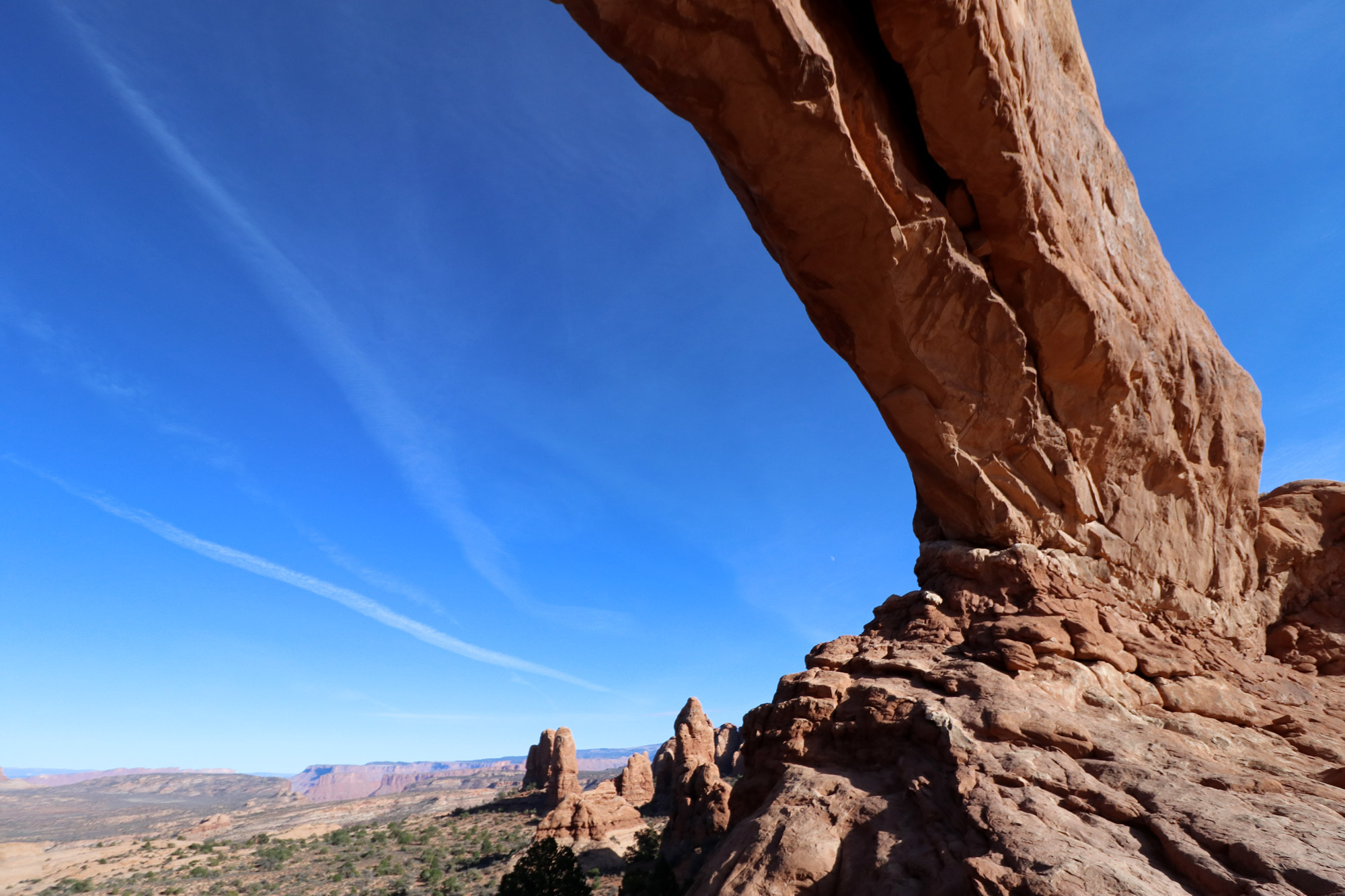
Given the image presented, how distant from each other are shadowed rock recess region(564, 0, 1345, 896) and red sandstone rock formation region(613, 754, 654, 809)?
5893 centimetres

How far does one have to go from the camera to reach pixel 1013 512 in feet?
47.1

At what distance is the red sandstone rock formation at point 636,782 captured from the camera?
65.3 metres

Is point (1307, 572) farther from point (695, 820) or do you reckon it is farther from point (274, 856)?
point (274, 856)

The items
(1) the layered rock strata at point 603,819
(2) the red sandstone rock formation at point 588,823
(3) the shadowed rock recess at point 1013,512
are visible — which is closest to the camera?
(3) the shadowed rock recess at point 1013,512

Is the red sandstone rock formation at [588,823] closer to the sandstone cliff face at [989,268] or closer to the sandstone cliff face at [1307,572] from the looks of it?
the sandstone cliff face at [1307,572]

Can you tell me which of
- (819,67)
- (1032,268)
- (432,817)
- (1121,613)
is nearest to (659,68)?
(819,67)

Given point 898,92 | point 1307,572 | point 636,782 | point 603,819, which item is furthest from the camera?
point 636,782

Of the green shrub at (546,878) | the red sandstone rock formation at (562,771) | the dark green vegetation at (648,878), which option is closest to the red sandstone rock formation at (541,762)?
the red sandstone rock formation at (562,771)

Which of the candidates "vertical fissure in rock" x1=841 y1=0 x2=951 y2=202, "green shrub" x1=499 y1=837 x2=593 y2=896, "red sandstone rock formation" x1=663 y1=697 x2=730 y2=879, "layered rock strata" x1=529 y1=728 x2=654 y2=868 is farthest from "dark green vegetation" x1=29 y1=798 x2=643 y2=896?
"vertical fissure in rock" x1=841 y1=0 x2=951 y2=202

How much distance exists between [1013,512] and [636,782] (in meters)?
63.7

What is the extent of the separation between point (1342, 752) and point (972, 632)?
679 centimetres

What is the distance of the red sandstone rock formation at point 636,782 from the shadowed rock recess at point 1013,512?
193 feet

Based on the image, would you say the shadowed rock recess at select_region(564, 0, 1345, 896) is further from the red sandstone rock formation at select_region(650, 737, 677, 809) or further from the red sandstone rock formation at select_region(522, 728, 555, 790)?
the red sandstone rock formation at select_region(522, 728, 555, 790)

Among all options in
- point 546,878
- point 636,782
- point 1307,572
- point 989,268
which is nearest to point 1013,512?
point 989,268
